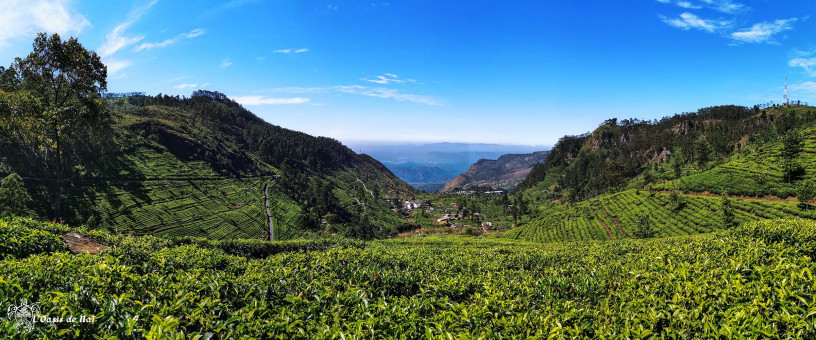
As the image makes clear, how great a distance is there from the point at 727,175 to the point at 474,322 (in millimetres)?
81703

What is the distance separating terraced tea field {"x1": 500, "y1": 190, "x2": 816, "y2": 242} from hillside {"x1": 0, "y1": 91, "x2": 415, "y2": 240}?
47.4 m

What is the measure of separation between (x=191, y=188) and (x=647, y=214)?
112m

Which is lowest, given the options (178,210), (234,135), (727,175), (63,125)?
(178,210)

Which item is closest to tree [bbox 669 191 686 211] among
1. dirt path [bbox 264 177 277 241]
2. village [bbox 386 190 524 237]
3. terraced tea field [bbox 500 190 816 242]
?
terraced tea field [bbox 500 190 816 242]

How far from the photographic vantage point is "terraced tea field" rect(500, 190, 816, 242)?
4481cm

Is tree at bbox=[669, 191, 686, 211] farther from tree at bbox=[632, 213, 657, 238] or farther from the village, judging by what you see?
the village

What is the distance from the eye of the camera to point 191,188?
8644 cm

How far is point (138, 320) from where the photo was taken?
4.01m

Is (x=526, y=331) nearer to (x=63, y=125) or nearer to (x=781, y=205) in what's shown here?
(x=63, y=125)

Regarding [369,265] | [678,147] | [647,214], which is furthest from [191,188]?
[678,147]

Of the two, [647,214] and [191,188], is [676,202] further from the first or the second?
[191,188]

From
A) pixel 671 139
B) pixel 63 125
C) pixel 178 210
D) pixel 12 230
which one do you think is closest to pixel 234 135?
pixel 178 210

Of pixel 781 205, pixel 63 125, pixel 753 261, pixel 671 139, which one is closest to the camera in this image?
pixel 753 261

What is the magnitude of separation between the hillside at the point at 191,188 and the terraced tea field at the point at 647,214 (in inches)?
1867
